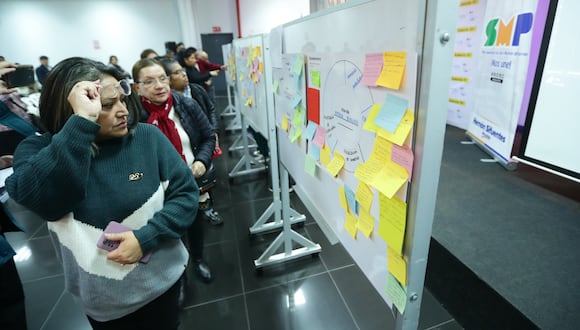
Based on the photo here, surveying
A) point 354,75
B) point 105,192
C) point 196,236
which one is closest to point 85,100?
→ point 105,192

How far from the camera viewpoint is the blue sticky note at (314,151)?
1.22 metres

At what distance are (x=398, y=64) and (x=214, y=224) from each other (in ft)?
7.85

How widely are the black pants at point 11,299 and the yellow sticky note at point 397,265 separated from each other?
220 centimetres

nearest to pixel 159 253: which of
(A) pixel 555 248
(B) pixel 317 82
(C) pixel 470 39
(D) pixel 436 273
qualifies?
(B) pixel 317 82

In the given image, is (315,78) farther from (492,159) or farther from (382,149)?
(492,159)

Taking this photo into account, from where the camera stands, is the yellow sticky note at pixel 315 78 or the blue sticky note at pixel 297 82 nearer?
the yellow sticky note at pixel 315 78

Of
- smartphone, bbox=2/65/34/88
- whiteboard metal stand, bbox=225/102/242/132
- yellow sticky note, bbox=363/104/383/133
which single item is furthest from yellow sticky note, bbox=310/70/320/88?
whiteboard metal stand, bbox=225/102/242/132

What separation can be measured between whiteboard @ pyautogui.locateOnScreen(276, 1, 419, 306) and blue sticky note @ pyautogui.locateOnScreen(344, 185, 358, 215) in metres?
0.02

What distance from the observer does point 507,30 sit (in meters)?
2.96

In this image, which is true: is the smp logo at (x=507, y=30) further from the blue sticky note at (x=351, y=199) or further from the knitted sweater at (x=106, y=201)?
the knitted sweater at (x=106, y=201)

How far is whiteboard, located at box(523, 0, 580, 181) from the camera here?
222 centimetres

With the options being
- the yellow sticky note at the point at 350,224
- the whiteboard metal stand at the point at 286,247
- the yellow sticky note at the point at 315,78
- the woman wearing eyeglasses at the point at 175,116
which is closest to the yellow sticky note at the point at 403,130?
the yellow sticky note at the point at 350,224

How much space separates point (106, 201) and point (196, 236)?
1.19 metres

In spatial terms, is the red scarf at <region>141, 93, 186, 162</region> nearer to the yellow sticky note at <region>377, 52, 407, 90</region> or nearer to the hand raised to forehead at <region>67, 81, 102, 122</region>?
the hand raised to forehead at <region>67, 81, 102, 122</region>
